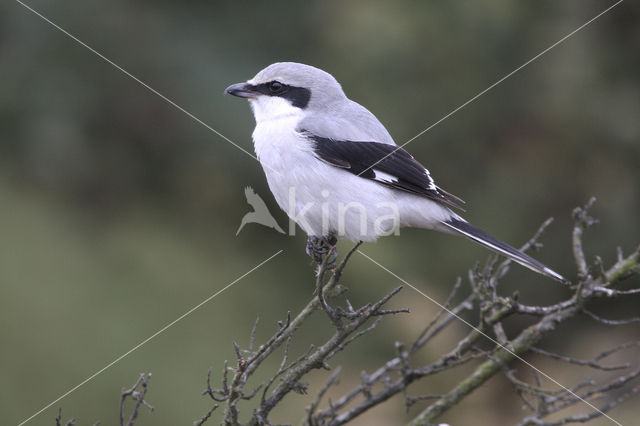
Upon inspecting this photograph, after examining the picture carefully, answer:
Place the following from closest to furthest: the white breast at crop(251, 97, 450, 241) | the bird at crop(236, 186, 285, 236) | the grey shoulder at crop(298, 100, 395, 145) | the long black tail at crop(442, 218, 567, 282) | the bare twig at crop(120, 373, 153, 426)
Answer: the bare twig at crop(120, 373, 153, 426) < the long black tail at crop(442, 218, 567, 282) < the white breast at crop(251, 97, 450, 241) < the grey shoulder at crop(298, 100, 395, 145) < the bird at crop(236, 186, 285, 236)

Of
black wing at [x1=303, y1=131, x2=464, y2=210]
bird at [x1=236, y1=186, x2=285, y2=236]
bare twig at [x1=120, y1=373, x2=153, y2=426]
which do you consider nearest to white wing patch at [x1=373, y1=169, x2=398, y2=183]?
black wing at [x1=303, y1=131, x2=464, y2=210]

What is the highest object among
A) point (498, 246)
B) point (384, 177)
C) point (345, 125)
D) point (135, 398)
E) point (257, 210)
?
point (345, 125)

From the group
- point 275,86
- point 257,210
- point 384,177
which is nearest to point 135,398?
point 384,177

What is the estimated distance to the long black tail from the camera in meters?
2.12

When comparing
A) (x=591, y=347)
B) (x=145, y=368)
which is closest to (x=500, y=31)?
(x=591, y=347)

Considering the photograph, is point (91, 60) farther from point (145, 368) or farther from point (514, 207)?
point (514, 207)

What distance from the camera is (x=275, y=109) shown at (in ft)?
8.04

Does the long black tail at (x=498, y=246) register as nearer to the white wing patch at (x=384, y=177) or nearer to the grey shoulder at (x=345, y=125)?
the white wing patch at (x=384, y=177)

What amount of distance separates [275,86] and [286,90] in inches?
1.5

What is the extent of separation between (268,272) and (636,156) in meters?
2.02

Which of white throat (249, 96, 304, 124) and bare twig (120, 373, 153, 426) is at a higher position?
white throat (249, 96, 304, 124)

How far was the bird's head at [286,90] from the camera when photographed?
243 centimetres

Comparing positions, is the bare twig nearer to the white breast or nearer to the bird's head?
the white breast

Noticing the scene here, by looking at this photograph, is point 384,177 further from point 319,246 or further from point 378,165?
point 319,246
